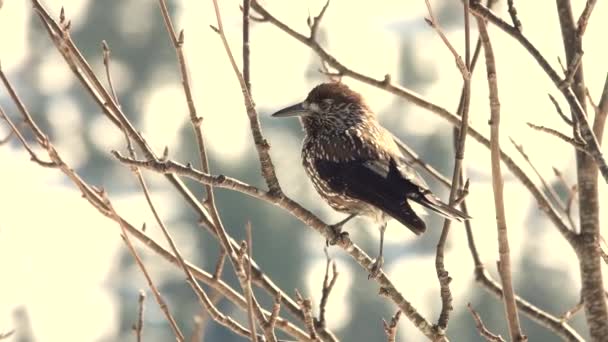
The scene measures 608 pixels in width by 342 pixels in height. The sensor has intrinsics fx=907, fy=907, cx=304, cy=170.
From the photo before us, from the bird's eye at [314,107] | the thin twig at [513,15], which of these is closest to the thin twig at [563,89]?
the thin twig at [513,15]

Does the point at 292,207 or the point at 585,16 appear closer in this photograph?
the point at 585,16

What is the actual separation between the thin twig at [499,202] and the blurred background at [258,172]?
161 inches

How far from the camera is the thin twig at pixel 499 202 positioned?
2.31 metres

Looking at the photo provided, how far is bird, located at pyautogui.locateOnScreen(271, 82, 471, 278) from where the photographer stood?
12.2 feet

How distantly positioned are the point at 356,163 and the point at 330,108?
0.70 metres

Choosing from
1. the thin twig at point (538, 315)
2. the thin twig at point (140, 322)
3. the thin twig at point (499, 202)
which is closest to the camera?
the thin twig at point (499, 202)

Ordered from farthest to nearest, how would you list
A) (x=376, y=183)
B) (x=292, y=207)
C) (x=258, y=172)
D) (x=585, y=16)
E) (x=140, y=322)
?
(x=258, y=172) → (x=376, y=183) → (x=292, y=207) → (x=585, y=16) → (x=140, y=322)

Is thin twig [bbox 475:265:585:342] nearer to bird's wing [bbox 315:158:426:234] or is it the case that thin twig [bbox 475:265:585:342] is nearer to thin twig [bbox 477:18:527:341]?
bird's wing [bbox 315:158:426:234]

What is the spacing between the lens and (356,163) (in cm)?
407

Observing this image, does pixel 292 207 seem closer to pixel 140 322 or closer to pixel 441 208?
pixel 140 322

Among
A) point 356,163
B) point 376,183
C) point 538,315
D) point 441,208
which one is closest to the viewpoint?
point 441,208

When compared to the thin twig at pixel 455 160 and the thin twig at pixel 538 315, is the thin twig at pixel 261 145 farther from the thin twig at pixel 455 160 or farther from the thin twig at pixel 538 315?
the thin twig at pixel 538 315

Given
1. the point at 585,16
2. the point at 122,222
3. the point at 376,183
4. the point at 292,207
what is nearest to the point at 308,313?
the point at 292,207

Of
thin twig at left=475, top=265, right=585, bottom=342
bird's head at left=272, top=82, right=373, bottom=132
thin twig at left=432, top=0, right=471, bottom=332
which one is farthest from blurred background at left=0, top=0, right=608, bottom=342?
thin twig at left=432, top=0, right=471, bottom=332
